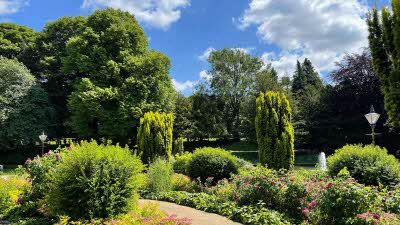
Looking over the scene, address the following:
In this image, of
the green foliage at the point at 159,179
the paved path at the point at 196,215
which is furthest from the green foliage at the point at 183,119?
the paved path at the point at 196,215

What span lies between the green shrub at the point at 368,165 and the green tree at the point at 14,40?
27672mm

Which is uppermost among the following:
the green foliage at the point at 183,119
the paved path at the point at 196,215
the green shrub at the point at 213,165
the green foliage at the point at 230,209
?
the green foliage at the point at 183,119

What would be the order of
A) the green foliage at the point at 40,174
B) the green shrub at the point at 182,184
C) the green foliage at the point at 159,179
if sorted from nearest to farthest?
the green foliage at the point at 40,174, the green foliage at the point at 159,179, the green shrub at the point at 182,184

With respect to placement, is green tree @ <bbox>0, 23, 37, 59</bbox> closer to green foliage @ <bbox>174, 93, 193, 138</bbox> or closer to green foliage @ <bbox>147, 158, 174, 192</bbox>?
green foliage @ <bbox>174, 93, 193, 138</bbox>

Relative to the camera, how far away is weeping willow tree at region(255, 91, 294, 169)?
10.9m

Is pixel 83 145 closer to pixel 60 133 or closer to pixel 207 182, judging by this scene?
pixel 207 182

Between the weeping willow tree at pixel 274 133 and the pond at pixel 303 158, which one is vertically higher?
the weeping willow tree at pixel 274 133

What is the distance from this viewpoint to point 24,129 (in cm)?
2428

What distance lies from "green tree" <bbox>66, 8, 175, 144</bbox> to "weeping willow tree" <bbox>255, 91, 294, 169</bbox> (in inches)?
507

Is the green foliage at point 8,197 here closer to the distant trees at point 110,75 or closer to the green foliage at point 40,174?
the green foliage at point 40,174

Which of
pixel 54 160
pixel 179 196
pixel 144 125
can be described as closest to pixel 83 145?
pixel 54 160

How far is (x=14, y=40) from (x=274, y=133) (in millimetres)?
27006

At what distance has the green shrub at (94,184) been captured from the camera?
18.4ft

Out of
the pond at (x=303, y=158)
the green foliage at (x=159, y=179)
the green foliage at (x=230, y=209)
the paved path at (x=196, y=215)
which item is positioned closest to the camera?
the green foliage at (x=230, y=209)
